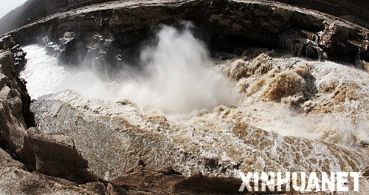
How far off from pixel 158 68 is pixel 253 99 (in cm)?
468

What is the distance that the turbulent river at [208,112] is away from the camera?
9.04 m

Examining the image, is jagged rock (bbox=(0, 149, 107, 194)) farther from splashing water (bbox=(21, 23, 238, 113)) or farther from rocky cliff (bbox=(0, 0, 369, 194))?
splashing water (bbox=(21, 23, 238, 113))

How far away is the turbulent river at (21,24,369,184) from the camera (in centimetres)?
904

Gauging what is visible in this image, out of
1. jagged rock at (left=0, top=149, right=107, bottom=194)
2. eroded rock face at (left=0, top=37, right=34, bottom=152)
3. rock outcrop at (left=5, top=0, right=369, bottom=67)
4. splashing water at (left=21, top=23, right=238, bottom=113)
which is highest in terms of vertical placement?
rock outcrop at (left=5, top=0, right=369, bottom=67)

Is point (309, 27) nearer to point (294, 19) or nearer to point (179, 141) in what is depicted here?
point (294, 19)

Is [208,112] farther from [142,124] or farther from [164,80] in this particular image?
[164,80]

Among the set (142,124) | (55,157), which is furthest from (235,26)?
(55,157)

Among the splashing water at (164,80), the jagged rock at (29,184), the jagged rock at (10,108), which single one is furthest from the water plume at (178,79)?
the jagged rock at (29,184)

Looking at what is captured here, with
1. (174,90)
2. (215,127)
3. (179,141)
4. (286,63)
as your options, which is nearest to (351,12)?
(286,63)

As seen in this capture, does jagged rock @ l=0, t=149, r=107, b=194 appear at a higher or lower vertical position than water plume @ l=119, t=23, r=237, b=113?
Answer: lower

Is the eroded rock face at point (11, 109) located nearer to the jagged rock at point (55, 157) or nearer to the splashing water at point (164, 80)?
the jagged rock at point (55, 157)

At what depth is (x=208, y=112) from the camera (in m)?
12.4

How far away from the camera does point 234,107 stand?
12656mm

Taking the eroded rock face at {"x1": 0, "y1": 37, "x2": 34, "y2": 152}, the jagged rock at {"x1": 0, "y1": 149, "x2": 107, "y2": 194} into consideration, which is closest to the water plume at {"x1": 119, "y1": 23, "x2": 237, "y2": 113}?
the eroded rock face at {"x1": 0, "y1": 37, "x2": 34, "y2": 152}
